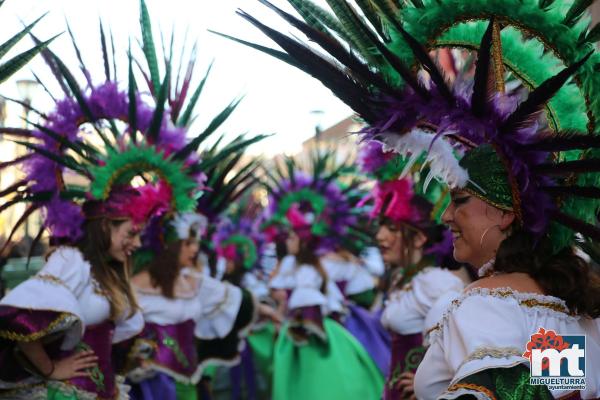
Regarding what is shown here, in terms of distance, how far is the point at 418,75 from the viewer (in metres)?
2.11

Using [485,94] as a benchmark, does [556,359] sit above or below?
below

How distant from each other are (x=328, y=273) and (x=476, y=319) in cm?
530

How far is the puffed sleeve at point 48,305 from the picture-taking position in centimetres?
304

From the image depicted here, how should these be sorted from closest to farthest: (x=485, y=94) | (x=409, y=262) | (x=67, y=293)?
(x=485, y=94) → (x=67, y=293) → (x=409, y=262)

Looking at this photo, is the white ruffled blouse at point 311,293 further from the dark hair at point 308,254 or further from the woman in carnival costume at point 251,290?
the woman in carnival costume at point 251,290

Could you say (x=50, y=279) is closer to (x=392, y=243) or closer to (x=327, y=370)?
(x=392, y=243)

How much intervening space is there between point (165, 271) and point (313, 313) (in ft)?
5.85

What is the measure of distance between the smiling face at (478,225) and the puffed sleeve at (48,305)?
177 centimetres

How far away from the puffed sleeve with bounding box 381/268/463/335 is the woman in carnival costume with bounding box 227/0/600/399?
1629mm

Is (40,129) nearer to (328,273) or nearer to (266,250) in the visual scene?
(328,273)

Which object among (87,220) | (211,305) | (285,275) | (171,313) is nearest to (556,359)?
(87,220)

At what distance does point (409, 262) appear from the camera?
4266 mm

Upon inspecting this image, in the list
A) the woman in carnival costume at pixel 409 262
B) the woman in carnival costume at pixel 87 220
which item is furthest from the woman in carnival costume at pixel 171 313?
the woman in carnival costume at pixel 409 262

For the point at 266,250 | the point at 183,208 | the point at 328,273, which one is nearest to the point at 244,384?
the point at 328,273
